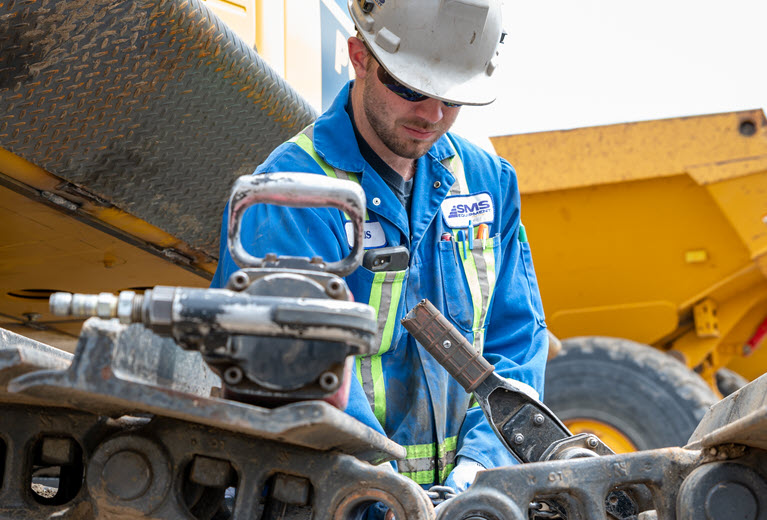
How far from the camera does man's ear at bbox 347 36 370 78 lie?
2752 millimetres

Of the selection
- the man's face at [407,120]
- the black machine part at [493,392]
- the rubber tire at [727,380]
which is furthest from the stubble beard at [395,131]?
the rubber tire at [727,380]

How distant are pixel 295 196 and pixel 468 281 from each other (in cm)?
113

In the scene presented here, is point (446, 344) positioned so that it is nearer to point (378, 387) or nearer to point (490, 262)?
point (378, 387)

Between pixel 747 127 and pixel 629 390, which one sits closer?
pixel 747 127

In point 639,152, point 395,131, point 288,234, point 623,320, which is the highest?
point 639,152

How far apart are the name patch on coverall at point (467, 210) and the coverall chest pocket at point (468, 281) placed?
0.20ft

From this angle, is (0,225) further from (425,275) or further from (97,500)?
(97,500)

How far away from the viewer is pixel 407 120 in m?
2.58

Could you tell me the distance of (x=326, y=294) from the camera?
4.72ft

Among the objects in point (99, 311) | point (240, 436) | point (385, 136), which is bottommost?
point (240, 436)

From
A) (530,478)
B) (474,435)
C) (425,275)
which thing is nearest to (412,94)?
(425,275)

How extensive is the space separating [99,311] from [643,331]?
17.5 ft

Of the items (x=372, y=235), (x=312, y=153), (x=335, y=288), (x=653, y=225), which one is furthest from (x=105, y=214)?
(x=653, y=225)

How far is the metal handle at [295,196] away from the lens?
152 cm
